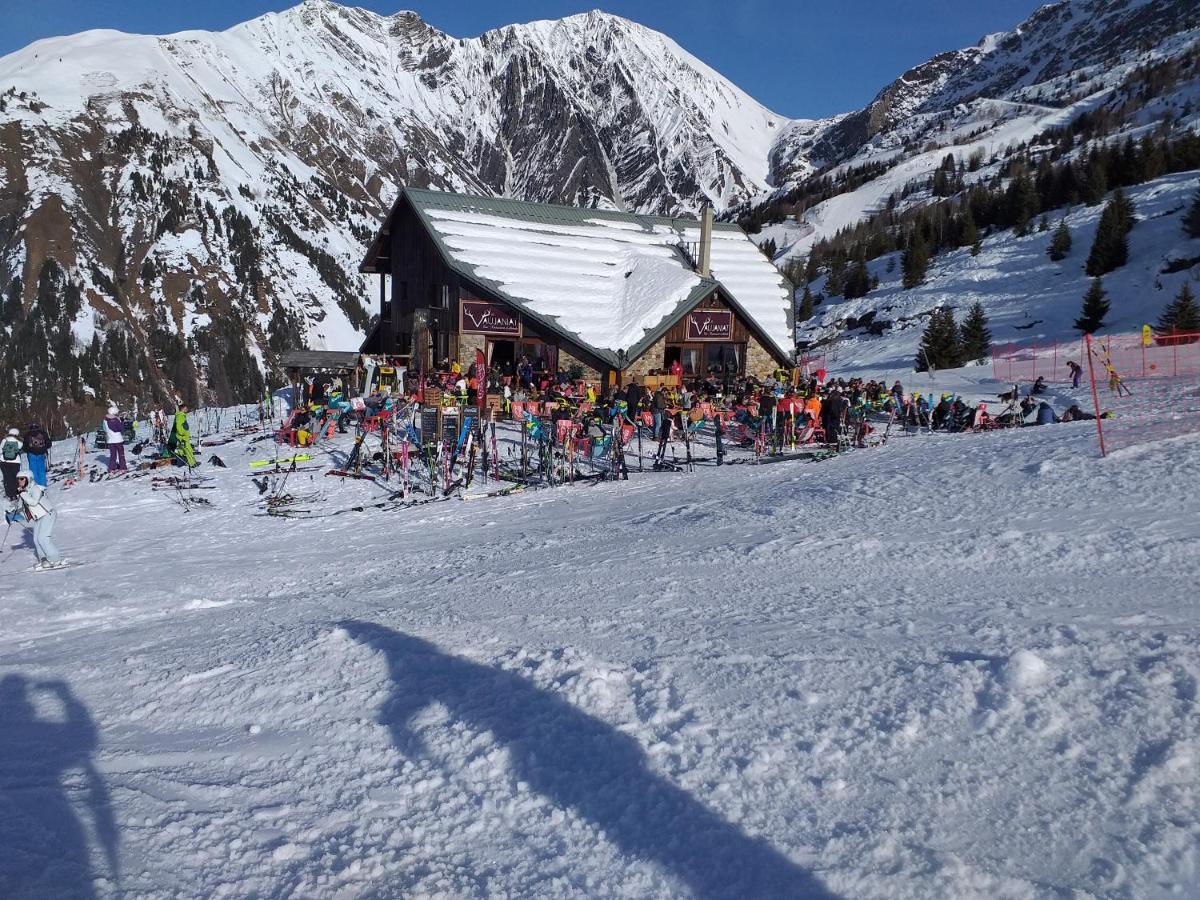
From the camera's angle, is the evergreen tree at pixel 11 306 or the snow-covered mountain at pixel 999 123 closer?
the snow-covered mountain at pixel 999 123

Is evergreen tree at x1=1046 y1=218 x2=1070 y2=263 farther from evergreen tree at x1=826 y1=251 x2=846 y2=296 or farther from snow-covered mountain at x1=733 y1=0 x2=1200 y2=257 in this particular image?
snow-covered mountain at x1=733 y1=0 x2=1200 y2=257

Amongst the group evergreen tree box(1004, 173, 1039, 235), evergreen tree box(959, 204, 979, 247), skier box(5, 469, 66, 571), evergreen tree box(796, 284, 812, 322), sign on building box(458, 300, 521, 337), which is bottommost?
skier box(5, 469, 66, 571)

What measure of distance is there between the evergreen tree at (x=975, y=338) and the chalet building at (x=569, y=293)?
7498 millimetres

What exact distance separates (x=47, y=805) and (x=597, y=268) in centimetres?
2562

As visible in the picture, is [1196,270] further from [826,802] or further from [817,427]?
[826,802]

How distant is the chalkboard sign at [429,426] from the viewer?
15.9 metres

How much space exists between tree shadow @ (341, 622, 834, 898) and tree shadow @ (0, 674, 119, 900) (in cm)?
161

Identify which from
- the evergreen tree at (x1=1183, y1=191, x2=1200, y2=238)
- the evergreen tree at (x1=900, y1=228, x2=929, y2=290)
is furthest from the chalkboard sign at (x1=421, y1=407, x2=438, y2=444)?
the evergreen tree at (x1=1183, y1=191, x2=1200, y2=238)

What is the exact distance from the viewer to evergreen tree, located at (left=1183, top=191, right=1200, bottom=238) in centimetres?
3362

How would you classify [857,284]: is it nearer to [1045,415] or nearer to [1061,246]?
[1061,246]

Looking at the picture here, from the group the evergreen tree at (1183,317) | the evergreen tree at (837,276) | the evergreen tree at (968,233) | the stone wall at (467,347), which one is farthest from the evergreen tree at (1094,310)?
the stone wall at (467,347)

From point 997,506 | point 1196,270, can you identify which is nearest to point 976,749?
point 997,506

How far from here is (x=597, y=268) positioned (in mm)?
28266

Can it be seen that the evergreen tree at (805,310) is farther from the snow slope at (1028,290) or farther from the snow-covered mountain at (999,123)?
the snow-covered mountain at (999,123)
